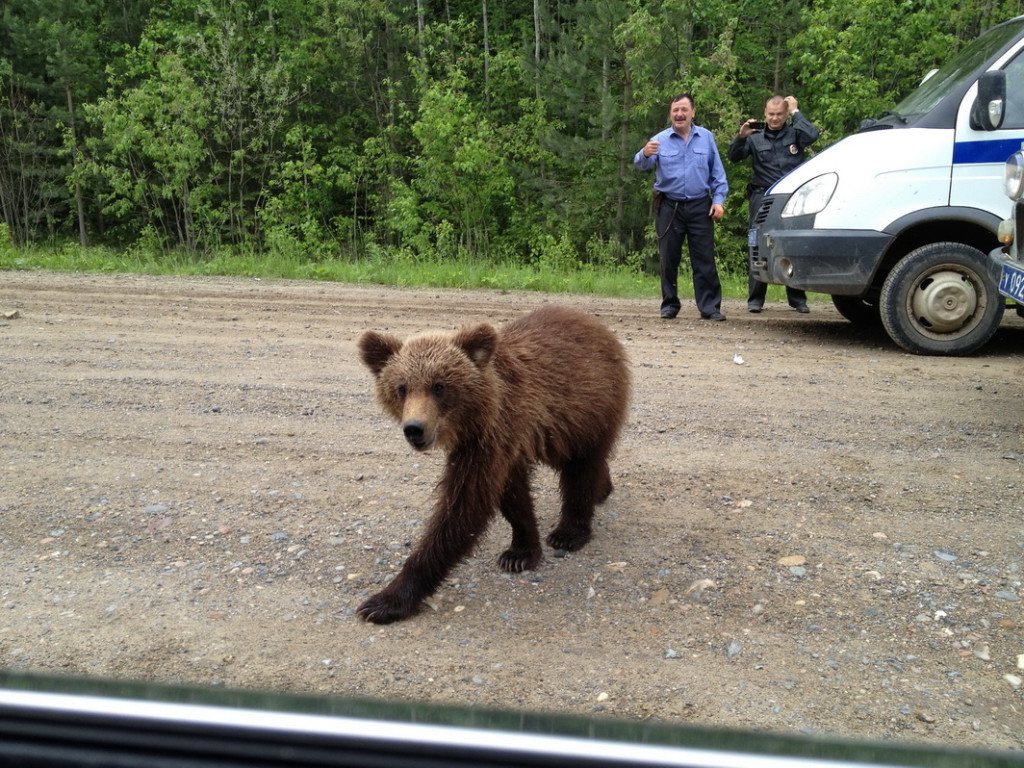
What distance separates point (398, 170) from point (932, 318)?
24.0 m

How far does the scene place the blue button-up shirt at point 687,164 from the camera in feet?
36.0

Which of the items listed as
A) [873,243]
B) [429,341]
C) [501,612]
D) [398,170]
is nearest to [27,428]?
[429,341]

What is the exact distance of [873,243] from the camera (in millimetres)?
8891

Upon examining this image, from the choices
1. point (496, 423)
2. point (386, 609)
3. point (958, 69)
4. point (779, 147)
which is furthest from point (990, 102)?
point (386, 609)

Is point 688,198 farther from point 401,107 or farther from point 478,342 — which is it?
point 401,107

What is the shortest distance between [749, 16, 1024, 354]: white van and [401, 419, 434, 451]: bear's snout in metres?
6.52

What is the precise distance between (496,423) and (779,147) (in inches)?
364

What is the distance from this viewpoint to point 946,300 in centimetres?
869

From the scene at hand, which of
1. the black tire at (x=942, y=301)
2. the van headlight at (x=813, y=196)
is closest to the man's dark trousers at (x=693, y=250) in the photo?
the van headlight at (x=813, y=196)

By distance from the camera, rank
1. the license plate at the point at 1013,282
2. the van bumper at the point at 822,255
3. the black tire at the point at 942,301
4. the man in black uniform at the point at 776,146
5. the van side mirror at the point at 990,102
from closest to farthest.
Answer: the license plate at the point at 1013,282 → the van side mirror at the point at 990,102 → the black tire at the point at 942,301 → the van bumper at the point at 822,255 → the man in black uniform at the point at 776,146

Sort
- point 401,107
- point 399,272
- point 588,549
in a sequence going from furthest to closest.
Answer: point 401,107
point 399,272
point 588,549

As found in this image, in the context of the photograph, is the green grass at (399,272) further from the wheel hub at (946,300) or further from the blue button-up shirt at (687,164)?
the wheel hub at (946,300)

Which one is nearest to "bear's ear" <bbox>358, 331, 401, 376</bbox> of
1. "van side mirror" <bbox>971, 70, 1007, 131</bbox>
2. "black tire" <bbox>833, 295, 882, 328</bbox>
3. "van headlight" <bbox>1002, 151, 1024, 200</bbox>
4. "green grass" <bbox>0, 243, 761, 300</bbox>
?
"van headlight" <bbox>1002, 151, 1024, 200</bbox>

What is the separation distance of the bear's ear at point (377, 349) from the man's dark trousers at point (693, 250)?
7.11 meters
